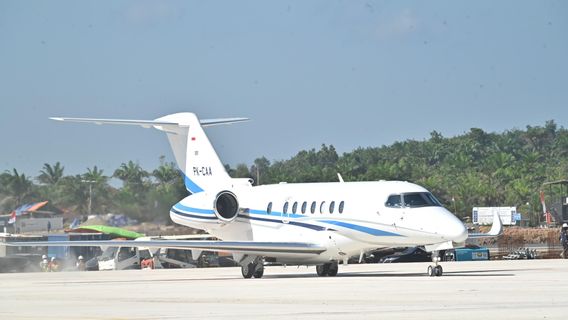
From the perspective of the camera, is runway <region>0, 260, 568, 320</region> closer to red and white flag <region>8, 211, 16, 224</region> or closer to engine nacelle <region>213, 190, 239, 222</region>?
engine nacelle <region>213, 190, 239, 222</region>

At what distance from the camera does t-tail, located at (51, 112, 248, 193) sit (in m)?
36.5

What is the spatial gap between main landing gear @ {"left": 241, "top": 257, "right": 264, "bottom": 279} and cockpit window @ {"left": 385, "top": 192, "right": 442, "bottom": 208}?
4441 mm

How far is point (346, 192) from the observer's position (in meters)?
31.5

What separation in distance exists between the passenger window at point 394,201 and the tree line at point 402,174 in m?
14.9

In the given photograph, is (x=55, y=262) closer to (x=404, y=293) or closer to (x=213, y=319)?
(x=404, y=293)

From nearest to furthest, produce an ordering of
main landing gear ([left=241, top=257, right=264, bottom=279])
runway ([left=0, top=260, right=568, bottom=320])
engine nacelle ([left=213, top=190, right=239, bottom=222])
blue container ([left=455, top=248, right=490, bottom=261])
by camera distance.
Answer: runway ([left=0, top=260, right=568, bottom=320]) < main landing gear ([left=241, top=257, right=264, bottom=279]) < engine nacelle ([left=213, top=190, right=239, bottom=222]) < blue container ([left=455, top=248, right=490, bottom=261])

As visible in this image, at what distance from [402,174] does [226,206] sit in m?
45.0

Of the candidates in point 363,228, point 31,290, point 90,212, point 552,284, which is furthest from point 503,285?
point 90,212

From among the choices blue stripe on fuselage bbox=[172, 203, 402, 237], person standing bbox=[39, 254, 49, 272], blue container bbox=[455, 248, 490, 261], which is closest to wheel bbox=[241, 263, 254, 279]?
blue stripe on fuselage bbox=[172, 203, 402, 237]

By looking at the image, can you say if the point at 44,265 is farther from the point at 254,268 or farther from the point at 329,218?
the point at 329,218

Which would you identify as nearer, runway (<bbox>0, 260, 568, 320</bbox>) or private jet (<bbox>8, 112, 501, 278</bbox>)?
runway (<bbox>0, 260, 568, 320</bbox>)

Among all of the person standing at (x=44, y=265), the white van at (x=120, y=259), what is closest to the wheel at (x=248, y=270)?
the person standing at (x=44, y=265)

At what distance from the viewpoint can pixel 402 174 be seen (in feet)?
258

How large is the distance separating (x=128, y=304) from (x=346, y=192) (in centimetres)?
1297
